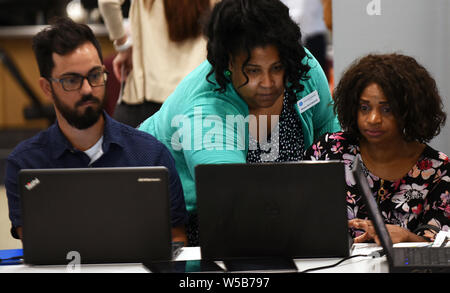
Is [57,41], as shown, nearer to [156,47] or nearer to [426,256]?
[156,47]

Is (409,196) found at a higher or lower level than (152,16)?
lower

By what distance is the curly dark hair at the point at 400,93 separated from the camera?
211 centimetres

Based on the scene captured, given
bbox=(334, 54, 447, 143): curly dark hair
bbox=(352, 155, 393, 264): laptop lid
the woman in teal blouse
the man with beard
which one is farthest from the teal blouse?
bbox=(352, 155, 393, 264): laptop lid

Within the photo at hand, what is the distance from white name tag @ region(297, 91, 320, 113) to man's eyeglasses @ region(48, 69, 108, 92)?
74cm

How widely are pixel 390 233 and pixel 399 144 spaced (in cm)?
38

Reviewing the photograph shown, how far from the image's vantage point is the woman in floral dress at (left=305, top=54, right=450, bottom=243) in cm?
210

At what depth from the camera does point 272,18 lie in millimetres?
2199

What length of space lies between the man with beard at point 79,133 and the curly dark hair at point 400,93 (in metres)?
0.65

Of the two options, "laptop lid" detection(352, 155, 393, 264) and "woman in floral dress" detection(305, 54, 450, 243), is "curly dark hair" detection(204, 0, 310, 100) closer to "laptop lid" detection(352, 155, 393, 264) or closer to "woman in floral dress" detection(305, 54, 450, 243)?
"woman in floral dress" detection(305, 54, 450, 243)

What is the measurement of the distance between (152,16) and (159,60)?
21cm

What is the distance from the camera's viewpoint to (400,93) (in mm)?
2131

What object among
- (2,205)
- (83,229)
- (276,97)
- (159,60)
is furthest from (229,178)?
(2,205)

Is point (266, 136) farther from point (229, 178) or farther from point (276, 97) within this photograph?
point (229, 178)

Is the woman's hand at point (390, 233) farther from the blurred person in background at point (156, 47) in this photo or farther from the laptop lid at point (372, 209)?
the blurred person in background at point (156, 47)
